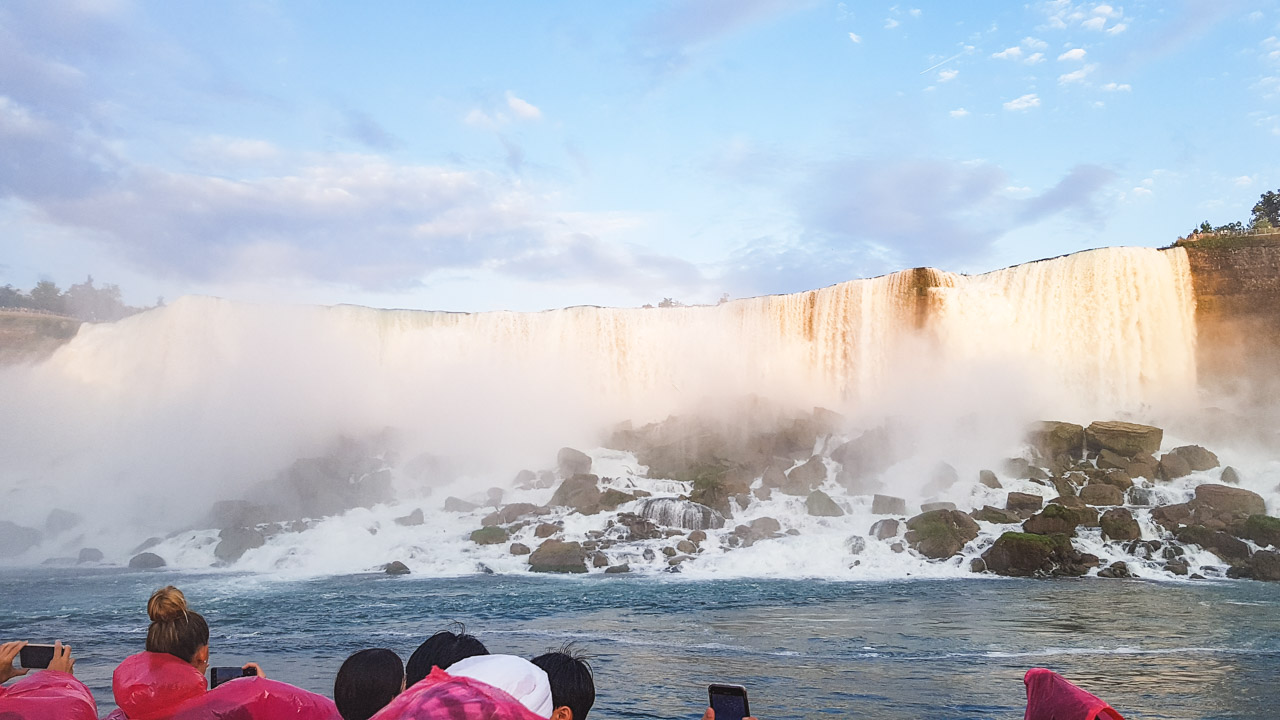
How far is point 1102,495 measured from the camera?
2341cm

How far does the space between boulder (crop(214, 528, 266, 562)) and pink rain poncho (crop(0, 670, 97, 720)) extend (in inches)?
965

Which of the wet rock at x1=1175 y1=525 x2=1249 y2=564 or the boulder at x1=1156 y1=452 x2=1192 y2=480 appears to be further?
the boulder at x1=1156 y1=452 x2=1192 y2=480

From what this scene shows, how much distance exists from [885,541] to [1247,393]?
17.7 metres

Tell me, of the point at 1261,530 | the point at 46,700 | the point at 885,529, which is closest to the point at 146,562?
the point at 885,529

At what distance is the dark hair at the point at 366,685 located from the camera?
2664mm

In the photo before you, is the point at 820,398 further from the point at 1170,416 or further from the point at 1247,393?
the point at 1247,393

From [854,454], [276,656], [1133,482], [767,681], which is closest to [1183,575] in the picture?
[1133,482]

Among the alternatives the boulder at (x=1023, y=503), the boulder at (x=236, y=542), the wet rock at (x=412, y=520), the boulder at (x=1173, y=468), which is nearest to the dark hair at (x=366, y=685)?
the boulder at (x=1023, y=503)

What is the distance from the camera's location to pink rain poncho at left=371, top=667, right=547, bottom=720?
170 centimetres

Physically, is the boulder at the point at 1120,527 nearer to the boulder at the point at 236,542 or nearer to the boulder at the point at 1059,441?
the boulder at the point at 1059,441

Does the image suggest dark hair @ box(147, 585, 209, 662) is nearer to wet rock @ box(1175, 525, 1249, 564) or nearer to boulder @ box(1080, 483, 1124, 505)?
wet rock @ box(1175, 525, 1249, 564)

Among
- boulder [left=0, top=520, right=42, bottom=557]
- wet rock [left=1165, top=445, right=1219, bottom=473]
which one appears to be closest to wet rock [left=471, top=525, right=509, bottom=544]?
boulder [left=0, top=520, right=42, bottom=557]

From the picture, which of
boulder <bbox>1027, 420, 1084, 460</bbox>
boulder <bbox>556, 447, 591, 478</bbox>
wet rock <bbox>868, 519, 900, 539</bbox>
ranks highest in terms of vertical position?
boulder <bbox>1027, 420, 1084, 460</bbox>

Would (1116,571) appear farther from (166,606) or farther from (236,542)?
(236,542)
